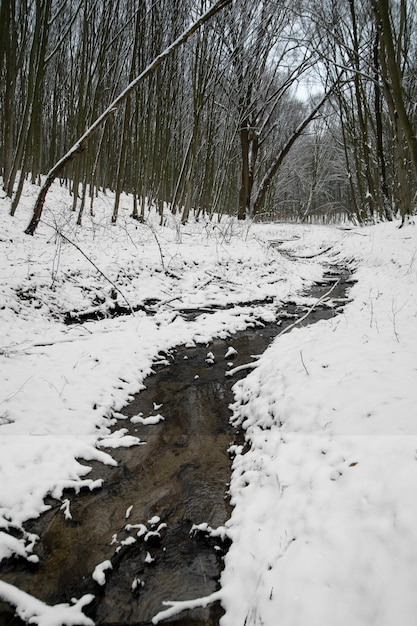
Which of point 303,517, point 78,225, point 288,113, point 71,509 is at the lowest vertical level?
point 71,509

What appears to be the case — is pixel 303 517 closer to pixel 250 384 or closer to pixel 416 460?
pixel 416 460

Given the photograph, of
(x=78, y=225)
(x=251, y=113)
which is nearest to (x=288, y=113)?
(x=251, y=113)

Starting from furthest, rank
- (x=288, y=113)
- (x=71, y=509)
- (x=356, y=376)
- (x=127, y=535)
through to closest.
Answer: (x=288, y=113) → (x=356, y=376) → (x=71, y=509) → (x=127, y=535)

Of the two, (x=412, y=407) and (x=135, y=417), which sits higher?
(x=412, y=407)

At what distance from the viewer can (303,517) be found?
5.91 feet

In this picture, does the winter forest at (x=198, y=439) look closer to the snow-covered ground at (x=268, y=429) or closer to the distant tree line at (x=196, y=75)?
the snow-covered ground at (x=268, y=429)

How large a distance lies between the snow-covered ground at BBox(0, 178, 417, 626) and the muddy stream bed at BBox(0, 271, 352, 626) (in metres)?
0.09

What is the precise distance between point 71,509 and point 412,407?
2435mm

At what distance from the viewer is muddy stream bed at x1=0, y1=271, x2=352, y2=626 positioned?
175 centimetres

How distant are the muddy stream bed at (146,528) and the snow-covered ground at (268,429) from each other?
0.09 meters

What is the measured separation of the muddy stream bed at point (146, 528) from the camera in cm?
175

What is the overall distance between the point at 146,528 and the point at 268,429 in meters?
1.24

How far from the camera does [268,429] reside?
2.86 metres

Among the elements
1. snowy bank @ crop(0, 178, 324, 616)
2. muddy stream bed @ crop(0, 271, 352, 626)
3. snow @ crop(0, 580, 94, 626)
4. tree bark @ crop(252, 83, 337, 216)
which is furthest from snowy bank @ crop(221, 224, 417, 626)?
tree bark @ crop(252, 83, 337, 216)
